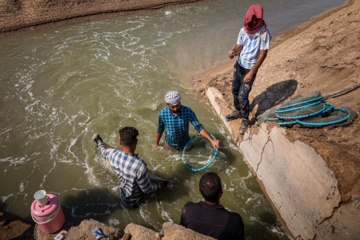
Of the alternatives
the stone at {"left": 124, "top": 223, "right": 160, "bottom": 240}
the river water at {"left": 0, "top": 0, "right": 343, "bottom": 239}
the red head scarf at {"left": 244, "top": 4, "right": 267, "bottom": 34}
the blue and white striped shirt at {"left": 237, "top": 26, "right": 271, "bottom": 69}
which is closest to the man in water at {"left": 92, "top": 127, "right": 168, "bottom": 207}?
the stone at {"left": 124, "top": 223, "right": 160, "bottom": 240}

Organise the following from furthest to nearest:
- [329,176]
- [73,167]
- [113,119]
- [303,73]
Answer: [113,119]
[303,73]
[73,167]
[329,176]

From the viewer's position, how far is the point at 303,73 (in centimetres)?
637

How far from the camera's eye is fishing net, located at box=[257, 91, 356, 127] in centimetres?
400

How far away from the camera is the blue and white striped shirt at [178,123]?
4391 millimetres

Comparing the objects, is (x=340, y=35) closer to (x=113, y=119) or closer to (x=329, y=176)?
(x=329, y=176)

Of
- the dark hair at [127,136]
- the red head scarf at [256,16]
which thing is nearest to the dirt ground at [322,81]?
the red head scarf at [256,16]

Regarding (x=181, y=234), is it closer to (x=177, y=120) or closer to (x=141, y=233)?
(x=141, y=233)

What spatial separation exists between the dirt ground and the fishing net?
0.55ft

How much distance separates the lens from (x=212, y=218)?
262 centimetres

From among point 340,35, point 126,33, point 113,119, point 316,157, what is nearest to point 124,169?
point 316,157

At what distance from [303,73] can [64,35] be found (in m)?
13.7

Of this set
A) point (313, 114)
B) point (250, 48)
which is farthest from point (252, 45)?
point (313, 114)

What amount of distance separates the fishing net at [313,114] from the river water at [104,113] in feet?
5.43

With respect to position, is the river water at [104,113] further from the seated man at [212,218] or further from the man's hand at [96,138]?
the seated man at [212,218]
